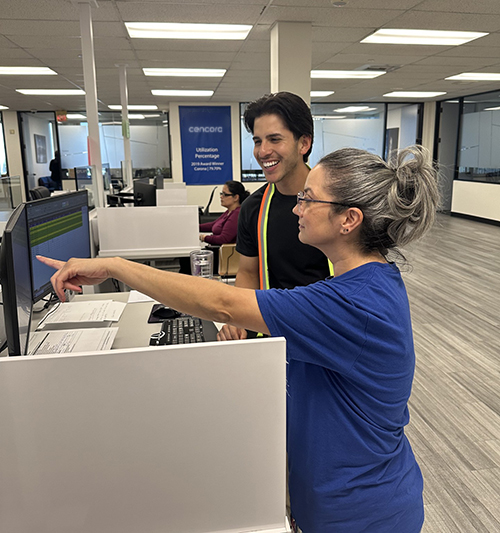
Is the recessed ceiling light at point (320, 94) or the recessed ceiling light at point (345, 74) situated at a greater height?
the recessed ceiling light at point (320, 94)

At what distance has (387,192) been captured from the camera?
1005 millimetres

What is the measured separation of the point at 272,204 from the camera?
179cm

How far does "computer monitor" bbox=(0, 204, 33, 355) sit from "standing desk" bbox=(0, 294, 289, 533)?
456 millimetres

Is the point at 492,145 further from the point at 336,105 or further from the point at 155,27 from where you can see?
the point at 155,27

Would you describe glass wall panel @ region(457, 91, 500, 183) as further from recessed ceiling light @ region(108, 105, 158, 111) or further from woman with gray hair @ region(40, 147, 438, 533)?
woman with gray hair @ region(40, 147, 438, 533)

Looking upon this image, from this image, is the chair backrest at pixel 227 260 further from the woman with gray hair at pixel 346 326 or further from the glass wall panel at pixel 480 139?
the glass wall panel at pixel 480 139

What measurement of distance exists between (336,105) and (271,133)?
1111 cm

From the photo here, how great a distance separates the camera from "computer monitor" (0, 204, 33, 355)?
1.17 meters

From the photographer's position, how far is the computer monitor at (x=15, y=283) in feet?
3.84

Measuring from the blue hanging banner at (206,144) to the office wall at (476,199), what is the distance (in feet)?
17.3

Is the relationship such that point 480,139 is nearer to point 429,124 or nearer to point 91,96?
point 429,124

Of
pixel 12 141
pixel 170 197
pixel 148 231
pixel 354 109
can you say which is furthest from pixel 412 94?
pixel 12 141

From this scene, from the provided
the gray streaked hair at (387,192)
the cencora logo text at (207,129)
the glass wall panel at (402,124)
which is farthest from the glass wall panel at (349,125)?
the gray streaked hair at (387,192)

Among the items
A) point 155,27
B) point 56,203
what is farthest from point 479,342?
point 155,27
